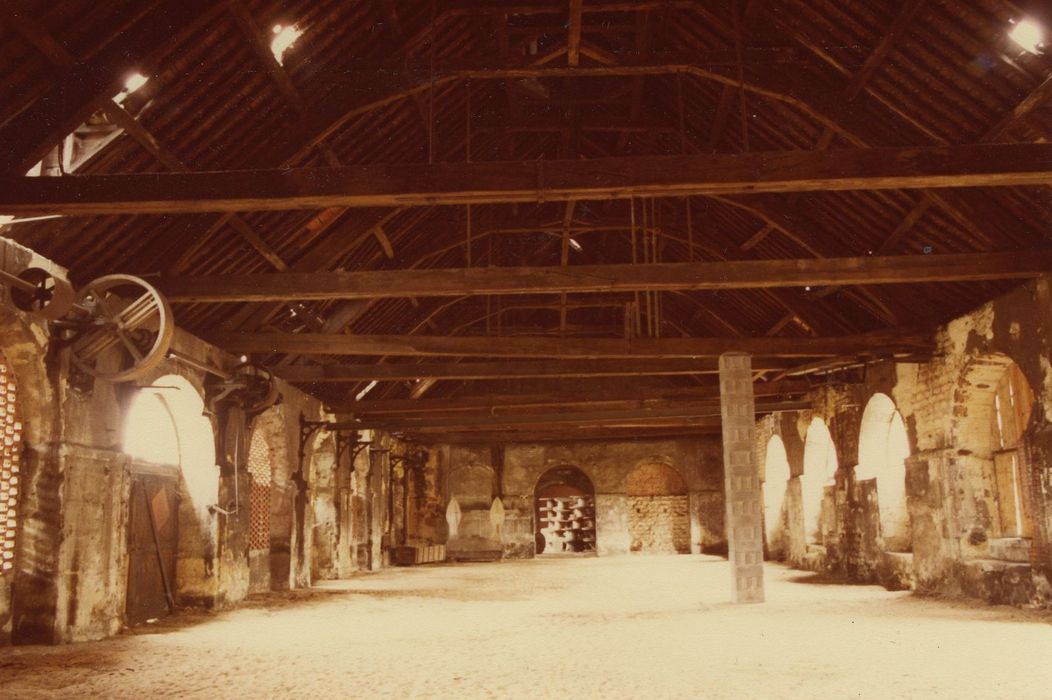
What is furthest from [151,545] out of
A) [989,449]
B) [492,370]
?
[989,449]

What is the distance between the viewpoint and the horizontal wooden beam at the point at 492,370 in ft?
43.8

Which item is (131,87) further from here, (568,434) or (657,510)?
(657,510)

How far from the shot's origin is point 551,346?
39.4 ft

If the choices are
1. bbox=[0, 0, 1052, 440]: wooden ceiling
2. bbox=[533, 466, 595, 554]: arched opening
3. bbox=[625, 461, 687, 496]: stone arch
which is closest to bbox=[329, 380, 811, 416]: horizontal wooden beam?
bbox=[0, 0, 1052, 440]: wooden ceiling

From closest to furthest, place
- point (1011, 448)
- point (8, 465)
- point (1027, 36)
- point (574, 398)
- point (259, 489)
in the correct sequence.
→ 1. point (1027, 36)
2. point (8, 465)
3. point (1011, 448)
4. point (259, 489)
5. point (574, 398)

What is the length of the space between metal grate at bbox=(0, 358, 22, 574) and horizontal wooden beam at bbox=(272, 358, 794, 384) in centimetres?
529

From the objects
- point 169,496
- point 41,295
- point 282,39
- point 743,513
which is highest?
point 282,39

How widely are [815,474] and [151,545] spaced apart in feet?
41.6

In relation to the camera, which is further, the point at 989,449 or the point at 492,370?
the point at 492,370

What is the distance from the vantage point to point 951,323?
36.8 feet

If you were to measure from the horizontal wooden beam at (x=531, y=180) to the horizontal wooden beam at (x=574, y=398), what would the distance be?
31.9 feet

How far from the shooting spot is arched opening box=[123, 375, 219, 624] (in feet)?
33.7

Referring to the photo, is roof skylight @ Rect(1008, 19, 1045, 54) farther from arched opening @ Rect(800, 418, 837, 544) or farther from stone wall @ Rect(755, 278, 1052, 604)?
arched opening @ Rect(800, 418, 837, 544)

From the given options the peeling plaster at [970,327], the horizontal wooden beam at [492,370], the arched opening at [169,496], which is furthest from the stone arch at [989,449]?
the arched opening at [169,496]
